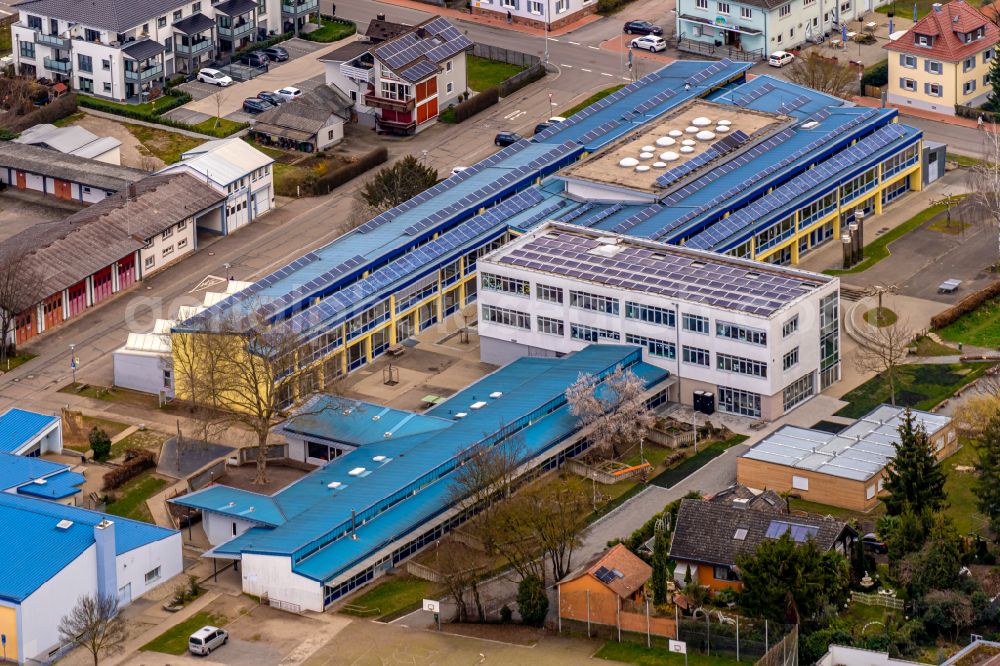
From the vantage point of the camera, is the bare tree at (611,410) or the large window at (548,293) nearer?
the bare tree at (611,410)

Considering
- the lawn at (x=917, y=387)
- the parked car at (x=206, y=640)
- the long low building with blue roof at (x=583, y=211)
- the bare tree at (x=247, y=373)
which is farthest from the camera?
the long low building with blue roof at (x=583, y=211)

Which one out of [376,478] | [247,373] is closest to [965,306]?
[376,478]

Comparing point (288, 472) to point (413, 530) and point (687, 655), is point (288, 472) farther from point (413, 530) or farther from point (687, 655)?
point (687, 655)

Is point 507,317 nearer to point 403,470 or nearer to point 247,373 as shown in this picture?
point 247,373

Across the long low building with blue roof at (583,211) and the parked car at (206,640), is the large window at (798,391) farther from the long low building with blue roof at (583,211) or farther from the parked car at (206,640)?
the parked car at (206,640)

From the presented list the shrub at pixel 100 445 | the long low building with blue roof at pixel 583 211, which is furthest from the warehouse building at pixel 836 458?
the shrub at pixel 100 445
